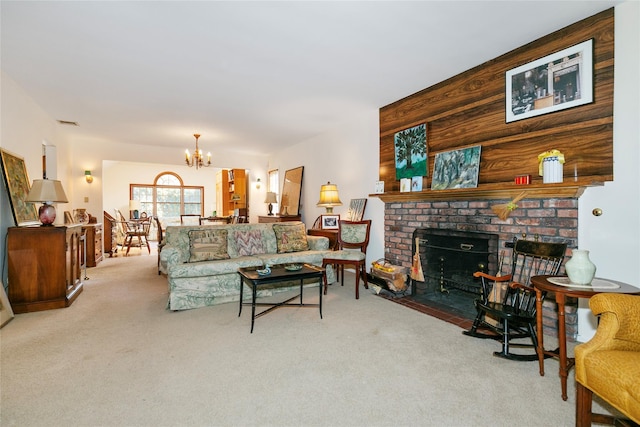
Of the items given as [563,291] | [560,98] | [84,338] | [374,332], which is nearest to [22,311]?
[84,338]

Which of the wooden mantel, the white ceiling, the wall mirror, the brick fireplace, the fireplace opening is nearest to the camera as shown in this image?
the white ceiling

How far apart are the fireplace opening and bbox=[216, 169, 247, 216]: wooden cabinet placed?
5841 mm

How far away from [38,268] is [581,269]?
4.88 m

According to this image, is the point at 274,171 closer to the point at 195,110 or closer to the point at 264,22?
the point at 195,110

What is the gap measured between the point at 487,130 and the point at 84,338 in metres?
4.25

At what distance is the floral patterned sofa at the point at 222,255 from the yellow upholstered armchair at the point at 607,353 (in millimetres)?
3091

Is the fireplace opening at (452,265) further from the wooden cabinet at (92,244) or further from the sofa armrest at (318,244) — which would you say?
the wooden cabinet at (92,244)

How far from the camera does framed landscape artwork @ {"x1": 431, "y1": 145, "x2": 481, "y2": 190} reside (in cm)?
328

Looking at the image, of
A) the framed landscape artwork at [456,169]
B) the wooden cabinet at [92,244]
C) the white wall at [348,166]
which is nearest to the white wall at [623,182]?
the framed landscape artwork at [456,169]

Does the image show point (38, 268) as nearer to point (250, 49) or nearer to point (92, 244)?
point (92, 244)

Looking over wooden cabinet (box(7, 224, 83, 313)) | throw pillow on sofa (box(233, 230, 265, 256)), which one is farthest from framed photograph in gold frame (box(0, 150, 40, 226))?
throw pillow on sofa (box(233, 230, 265, 256))

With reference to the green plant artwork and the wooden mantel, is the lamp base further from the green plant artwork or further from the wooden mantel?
the green plant artwork

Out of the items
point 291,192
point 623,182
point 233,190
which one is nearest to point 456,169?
point 623,182

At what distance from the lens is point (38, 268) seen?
336cm
